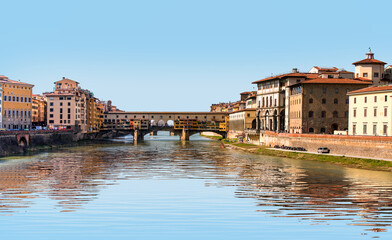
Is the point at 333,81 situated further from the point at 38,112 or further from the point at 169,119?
the point at 38,112

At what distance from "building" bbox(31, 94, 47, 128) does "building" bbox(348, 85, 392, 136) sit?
12288 centimetres

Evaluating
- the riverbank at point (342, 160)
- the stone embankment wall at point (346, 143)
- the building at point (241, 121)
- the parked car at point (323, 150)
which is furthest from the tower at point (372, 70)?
the building at point (241, 121)

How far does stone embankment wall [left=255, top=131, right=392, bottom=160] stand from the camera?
198 feet

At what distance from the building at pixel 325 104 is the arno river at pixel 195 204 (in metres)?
40.2

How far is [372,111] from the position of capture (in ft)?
235

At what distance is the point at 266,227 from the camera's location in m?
25.2

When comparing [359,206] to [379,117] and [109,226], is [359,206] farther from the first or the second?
[379,117]

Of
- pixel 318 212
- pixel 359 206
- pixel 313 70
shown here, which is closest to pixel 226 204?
pixel 318 212

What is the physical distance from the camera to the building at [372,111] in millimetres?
67438

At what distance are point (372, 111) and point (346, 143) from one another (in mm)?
6802

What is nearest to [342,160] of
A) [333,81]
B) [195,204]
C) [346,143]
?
[346,143]

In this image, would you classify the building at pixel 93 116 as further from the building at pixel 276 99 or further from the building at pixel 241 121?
the building at pixel 276 99

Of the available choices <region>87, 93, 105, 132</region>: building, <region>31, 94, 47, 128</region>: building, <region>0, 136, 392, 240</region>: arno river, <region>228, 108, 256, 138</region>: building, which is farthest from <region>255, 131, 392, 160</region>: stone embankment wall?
<region>31, 94, 47, 128</region>: building

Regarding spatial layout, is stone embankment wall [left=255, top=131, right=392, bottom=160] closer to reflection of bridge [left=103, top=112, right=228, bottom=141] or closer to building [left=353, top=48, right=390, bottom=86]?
building [left=353, top=48, right=390, bottom=86]
